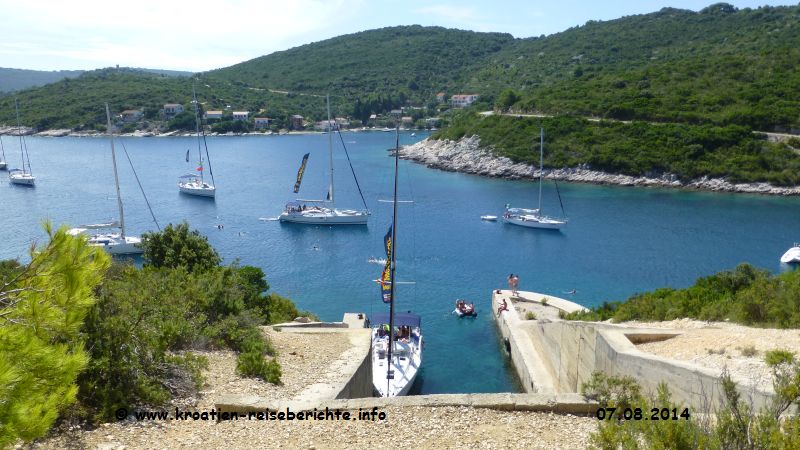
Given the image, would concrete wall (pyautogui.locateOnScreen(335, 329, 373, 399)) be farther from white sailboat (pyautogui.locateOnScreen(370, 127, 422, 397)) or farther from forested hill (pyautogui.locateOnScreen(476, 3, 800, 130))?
forested hill (pyautogui.locateOnScreen(476, 3, 800, 130))

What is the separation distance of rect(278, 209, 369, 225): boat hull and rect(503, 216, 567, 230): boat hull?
445 inches

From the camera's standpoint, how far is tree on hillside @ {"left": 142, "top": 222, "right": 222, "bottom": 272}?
62.9 feet

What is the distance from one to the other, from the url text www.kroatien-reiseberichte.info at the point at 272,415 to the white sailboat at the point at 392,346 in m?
6.54

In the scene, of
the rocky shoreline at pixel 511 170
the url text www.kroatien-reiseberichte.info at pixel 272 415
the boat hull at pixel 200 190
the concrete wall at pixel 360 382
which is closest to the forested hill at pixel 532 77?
the rocky shoreline at pixel 511 170

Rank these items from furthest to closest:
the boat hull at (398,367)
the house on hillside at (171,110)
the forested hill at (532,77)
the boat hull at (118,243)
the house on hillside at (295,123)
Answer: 1. the house on hillside at (295,123)
2. the house on hillside at (171,110)
3. the forested hill at (532,77)
4. the boat hull at (118,243)
5. the boat hull at (398,367)

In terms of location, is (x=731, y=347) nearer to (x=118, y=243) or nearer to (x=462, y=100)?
(x=118, y=243)

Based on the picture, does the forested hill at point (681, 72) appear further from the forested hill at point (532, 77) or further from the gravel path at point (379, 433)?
the gravel path at point (379, 433)

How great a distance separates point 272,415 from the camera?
824 centimetres

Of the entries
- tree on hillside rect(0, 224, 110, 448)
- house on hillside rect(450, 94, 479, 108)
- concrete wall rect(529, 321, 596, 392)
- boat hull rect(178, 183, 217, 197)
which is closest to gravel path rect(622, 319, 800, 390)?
concrete wall rect(529, 321, 596, 392)

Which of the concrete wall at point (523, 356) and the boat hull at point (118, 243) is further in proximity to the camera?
the boat hull at point (118, 243)

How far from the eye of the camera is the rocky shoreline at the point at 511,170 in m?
53.2

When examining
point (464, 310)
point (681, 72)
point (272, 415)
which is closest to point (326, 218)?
point (464, 310)

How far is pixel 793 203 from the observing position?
48.3 meters

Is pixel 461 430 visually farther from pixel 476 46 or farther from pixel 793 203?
pixel 476 46
